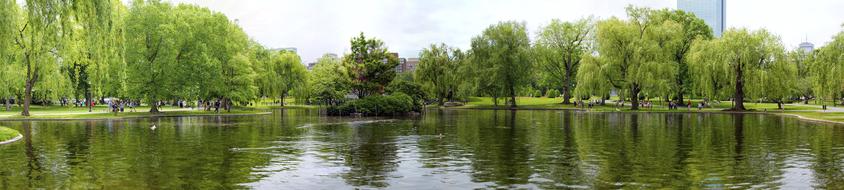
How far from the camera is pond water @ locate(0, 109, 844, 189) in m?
15.5

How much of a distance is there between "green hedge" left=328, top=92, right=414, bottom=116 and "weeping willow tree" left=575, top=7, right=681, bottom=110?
23036 mm

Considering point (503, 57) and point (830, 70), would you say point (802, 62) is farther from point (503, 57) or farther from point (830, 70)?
point (830, 70)

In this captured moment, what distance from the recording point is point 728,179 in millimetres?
15984

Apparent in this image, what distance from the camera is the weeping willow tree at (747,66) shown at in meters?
63.7

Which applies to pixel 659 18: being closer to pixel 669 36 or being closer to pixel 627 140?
pixel 669 36

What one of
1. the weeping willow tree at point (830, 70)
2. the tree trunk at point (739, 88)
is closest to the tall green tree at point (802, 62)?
the tree trunk at point (739, 88)

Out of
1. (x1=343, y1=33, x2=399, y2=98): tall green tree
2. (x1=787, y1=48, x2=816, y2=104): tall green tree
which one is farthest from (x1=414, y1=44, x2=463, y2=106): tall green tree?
(x1=787, y1=48, x2=816, y2=104): tall green tree

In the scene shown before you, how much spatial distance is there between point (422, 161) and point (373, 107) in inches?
1612

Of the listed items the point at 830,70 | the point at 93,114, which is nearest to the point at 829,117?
the point at 830,70

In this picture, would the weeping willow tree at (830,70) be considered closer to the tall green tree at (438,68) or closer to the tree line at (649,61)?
the tree line at (649,61)

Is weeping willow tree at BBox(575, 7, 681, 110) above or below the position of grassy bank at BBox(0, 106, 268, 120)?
above

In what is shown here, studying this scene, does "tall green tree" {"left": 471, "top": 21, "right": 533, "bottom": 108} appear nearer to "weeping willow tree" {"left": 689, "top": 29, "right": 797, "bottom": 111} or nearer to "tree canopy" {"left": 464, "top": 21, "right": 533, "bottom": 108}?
"tree canopy" {"left": 464, "top": 21, "right": 533, "bottom": 108}

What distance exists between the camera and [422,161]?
66.6ft

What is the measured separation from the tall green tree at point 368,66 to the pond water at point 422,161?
38910mm
